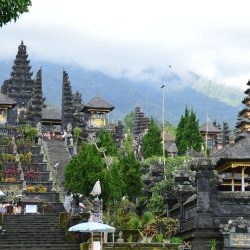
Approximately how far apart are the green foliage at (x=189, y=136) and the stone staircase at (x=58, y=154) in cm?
1222

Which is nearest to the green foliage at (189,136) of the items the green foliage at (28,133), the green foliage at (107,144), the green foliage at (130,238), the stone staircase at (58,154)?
the green foliage at (107,144)

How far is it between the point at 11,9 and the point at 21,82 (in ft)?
236

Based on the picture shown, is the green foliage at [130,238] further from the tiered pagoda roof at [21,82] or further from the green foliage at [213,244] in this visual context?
the tiered pagoda roof at [21,82]

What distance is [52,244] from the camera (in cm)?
2630

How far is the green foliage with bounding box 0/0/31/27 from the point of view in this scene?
454 inches

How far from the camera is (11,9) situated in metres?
11.7

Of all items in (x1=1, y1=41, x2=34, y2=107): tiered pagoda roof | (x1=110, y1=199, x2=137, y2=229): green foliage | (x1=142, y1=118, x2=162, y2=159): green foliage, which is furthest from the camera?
(x1=1, y1=41, x2=34, y2=107): tiered pagoda roof

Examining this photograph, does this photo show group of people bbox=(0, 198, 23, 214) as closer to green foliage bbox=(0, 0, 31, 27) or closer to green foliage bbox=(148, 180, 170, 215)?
green foliage bbox=(148, 180, 170, 215)

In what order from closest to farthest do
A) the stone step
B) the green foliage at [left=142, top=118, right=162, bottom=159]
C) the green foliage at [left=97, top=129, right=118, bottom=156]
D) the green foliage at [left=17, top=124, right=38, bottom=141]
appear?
1. the stone step
2. the green foliage at [left=97, top=129, right=118, bottom=156]
3. the green foliage at [left=17, top=124, right=38, bottom=141]
4. the green foliage at [left=142, top=118, right=162, bottom=159]

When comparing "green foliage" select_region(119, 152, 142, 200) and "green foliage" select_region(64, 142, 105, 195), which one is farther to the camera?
"green foliage" select_region(119, 152, 142, 200)

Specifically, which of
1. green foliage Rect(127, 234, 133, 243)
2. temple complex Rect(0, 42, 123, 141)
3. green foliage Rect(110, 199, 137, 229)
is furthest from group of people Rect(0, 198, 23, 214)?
temple complex Rect(0, 42, 123, 141)

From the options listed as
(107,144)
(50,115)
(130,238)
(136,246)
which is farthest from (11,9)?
(50,115)

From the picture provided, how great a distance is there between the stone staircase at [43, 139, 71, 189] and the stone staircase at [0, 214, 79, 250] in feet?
51.1

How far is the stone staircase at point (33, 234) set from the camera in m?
25.8
